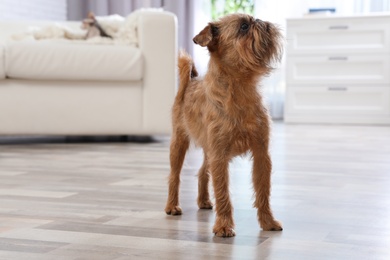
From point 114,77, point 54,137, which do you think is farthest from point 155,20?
point 54,137

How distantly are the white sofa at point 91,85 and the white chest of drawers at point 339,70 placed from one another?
1.87 metres

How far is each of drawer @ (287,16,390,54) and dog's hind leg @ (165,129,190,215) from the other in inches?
135

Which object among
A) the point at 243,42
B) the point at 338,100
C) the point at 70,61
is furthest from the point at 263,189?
the point at 338,100

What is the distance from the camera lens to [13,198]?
1.97 metres

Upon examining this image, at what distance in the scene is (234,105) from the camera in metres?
1.46

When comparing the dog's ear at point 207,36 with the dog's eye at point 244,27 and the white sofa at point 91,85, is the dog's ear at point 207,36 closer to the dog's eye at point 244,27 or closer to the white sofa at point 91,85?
the dog's eye at point 244,27

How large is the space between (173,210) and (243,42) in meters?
0.53

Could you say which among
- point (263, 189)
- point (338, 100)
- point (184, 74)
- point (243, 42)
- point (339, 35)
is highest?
point (243, 42)

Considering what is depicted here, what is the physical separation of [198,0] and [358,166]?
3.33 m

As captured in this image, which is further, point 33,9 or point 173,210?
point 33,9

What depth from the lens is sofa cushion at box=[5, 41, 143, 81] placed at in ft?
11.2

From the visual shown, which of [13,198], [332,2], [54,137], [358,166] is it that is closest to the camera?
[13,198]

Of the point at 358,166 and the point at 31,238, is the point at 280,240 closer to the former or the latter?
the point at 31,238

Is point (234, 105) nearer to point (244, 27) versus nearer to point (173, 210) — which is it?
point (244, 27)
